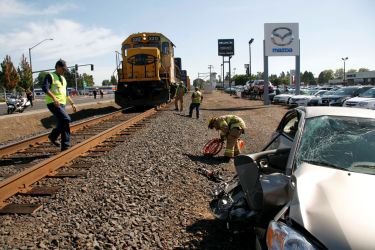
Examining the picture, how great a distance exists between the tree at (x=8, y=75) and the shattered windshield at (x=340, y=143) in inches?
2616

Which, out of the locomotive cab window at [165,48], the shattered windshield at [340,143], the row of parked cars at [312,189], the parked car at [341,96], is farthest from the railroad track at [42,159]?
the parked car at [341,96]

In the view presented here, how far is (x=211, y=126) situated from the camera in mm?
8328

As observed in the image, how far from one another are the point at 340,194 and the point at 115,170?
461 centimetres

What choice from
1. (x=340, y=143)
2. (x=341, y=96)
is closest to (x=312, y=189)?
(x=340, y=143)

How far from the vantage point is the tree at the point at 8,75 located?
2470 inches

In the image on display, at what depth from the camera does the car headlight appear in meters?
2.17

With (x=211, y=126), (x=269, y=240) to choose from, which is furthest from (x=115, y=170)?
(x=269, y=240)

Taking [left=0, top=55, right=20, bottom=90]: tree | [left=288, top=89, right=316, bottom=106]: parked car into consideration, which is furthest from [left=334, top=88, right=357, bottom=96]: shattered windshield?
[left=0, top=55, right=20, bottom=90]: tree

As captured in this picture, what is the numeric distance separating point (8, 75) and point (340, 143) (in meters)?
66.8

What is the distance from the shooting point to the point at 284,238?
228 centimetres

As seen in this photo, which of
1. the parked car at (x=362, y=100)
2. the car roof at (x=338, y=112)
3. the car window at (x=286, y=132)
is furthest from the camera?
the parked car at (x=362, y=100)

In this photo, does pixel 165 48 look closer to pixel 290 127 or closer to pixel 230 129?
pixel 230 129

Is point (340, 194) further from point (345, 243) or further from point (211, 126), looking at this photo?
point (211, 126)

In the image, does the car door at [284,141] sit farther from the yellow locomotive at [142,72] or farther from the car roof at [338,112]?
the yellow locomotive at [142,72]
